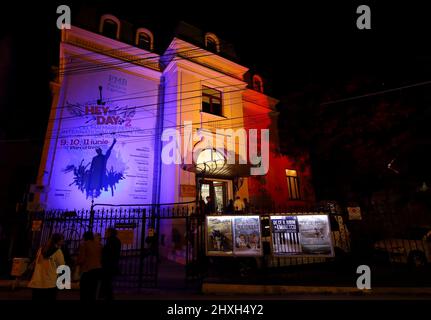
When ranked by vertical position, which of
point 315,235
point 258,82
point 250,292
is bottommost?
point 250,292

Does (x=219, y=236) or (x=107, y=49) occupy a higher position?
(x=107, y=49)

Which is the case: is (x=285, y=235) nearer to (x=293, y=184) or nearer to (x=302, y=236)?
(x=302, y=236)

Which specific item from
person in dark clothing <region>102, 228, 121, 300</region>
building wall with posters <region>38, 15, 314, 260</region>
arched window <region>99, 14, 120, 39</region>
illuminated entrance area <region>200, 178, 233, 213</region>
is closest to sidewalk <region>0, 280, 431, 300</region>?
person in dark clothing <region>102, 228, 121, 300</region>

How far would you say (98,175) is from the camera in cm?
1182

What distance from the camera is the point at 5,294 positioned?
6812 millimetres

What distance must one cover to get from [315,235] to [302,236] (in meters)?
0.39

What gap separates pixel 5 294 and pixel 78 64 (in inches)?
408

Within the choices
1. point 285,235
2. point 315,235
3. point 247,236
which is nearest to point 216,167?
point 247,236

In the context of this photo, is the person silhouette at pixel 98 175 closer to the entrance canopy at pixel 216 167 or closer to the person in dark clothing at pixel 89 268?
the entrance canopy at pixel 216 167

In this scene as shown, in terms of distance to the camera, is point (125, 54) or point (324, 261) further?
point (125, 54)

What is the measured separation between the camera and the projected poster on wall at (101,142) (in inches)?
442
